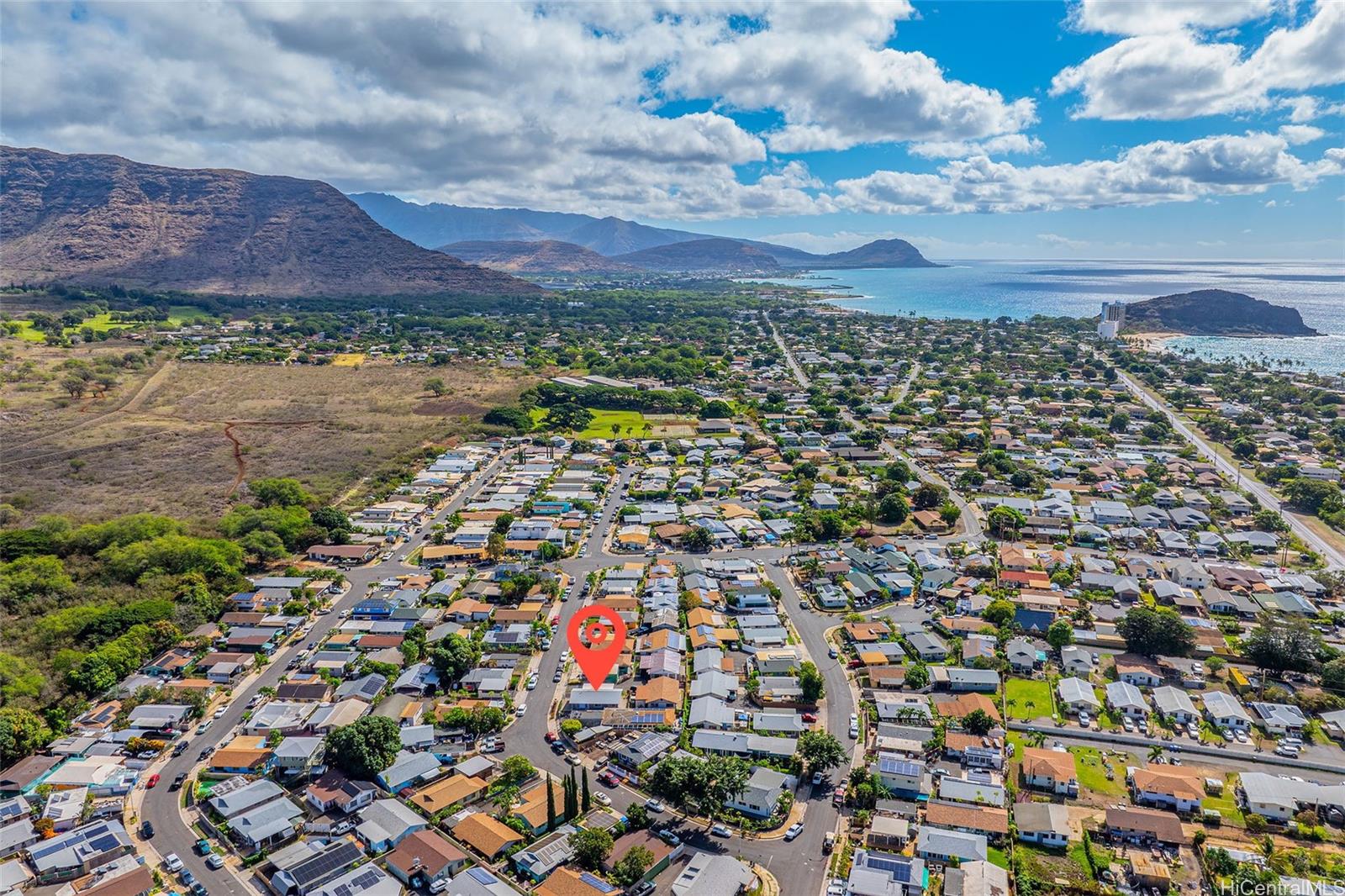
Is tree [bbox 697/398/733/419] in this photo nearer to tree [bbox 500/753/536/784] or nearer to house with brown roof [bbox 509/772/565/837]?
tree [bbox 500/753/536/784]

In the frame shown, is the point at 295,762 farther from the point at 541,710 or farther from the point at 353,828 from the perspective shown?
the point at 541,710

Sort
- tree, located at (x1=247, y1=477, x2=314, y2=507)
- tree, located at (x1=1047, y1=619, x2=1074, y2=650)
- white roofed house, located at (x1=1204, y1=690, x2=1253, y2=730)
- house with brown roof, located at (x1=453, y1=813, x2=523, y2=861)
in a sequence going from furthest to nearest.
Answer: tree, located at (x1=247, y1=477, x2=314, y2=507) < tree, located at (x1=1047, y1=619, x2=1074, y2=650) < white roofed house, located at (x1=1204, y1=690, x2=1253, y2=730) < house with brown roof, located at (x1=453, y1=813, x2=523, y2=861)

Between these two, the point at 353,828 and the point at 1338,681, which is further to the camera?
the point at 1338,681

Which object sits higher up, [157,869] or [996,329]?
[996,329]

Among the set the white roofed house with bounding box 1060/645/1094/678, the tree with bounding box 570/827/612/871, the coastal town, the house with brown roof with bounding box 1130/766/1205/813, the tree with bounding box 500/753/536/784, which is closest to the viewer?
the tree with bounding box 570/827/612/871

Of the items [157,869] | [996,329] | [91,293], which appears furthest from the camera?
[996,329]

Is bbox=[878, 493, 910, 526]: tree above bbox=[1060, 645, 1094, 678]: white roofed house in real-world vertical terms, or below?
above

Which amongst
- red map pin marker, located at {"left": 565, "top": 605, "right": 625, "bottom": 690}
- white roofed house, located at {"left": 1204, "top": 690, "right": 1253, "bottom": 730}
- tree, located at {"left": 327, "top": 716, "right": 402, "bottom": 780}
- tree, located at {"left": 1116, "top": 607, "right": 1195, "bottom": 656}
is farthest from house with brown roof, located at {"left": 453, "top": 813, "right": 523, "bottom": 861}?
tree, located at {"left": 1116, "top": 607, "right": 1195, "bottom": 656}

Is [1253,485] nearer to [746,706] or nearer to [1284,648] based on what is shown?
[1284,648]

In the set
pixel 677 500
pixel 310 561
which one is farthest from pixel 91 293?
pixel 677 500
